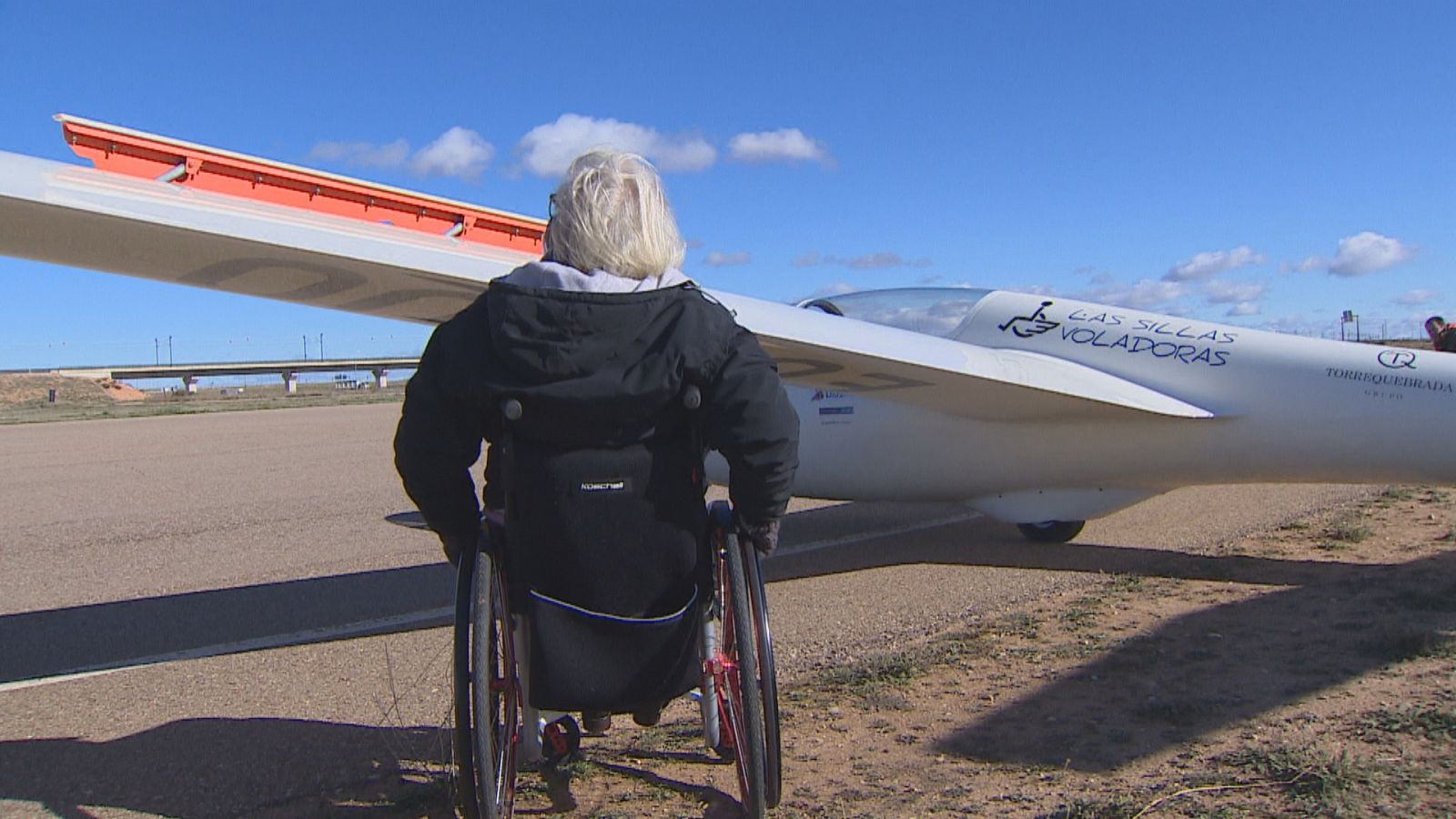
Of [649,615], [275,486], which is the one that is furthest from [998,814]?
[275,486]

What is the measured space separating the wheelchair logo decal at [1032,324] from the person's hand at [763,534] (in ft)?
16.1

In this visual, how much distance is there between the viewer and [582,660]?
261 centimetres

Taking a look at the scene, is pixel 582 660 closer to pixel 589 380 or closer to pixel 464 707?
pixel 464 707

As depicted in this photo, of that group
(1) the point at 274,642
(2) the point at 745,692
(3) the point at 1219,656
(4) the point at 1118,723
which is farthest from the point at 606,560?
(1) the point at 274,642

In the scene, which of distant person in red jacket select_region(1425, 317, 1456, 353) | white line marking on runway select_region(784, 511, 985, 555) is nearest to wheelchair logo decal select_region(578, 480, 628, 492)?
white line marking on runway select_region(784, 511, 985, 555)

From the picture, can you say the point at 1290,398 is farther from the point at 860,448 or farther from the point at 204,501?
the point at 204,501

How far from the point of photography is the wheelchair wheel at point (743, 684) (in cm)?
260

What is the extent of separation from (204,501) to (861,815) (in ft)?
33.8

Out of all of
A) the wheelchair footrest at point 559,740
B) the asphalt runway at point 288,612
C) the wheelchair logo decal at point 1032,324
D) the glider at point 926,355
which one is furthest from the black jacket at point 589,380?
the wheelchair logo decal at point 1032,324

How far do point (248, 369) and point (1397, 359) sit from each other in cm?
9290

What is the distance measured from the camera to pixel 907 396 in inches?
265

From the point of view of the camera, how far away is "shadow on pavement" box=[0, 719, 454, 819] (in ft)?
11.0

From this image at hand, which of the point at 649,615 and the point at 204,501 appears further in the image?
the point at 204,501

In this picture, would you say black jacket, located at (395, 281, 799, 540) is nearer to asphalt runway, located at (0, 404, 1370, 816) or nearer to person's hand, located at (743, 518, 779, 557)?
person's hand, located at (743, 518, 779, 557)
